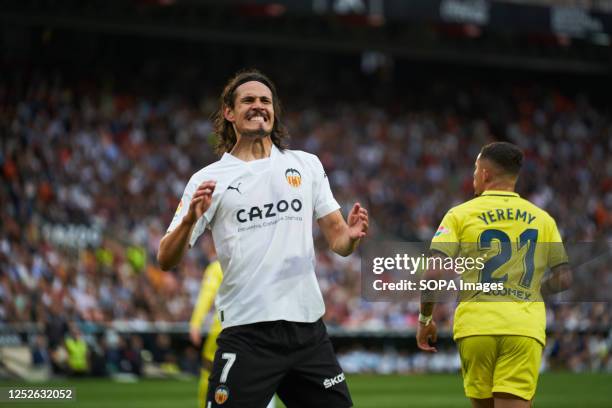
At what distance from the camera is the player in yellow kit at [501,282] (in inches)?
264

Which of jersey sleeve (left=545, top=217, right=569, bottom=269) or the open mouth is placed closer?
the open mouth

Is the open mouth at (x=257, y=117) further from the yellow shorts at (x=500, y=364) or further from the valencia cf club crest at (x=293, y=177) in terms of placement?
the yellow shorts at (x=500, y=364)

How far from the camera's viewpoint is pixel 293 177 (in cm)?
590

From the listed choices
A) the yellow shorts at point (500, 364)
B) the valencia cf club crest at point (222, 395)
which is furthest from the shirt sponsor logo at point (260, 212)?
the yellow shorts at point (500, 364)

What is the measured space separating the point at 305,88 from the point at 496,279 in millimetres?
29888

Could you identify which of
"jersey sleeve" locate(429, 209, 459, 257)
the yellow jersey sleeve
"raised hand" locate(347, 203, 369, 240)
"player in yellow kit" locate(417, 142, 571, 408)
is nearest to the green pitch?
the yellow jersey sleeve

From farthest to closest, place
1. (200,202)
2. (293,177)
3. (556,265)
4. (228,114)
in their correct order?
(556,265)
(228,114)
(293,177)
(200,202)

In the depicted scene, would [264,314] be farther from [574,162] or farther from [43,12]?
[574,162]

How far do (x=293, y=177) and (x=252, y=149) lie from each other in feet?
0.99

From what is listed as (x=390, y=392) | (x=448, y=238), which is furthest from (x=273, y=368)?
(x=390, y=392)

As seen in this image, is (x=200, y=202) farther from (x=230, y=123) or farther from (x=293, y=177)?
(x=230, y=123)

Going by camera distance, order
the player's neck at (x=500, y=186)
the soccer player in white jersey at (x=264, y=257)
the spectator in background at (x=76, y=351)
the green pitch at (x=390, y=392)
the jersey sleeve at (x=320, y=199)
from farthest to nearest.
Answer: the spectator in background at (x=76, y=351), the green pitch at (x=390, y=392), the player's neck at (x=500, y=186), the jersey sleeve at (x=320, y=199), the soccer player in white jersey at (x=264, y=257)

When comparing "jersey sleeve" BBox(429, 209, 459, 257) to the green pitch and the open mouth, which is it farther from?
the green pitch

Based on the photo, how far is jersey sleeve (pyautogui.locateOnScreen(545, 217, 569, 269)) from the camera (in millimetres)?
6871
